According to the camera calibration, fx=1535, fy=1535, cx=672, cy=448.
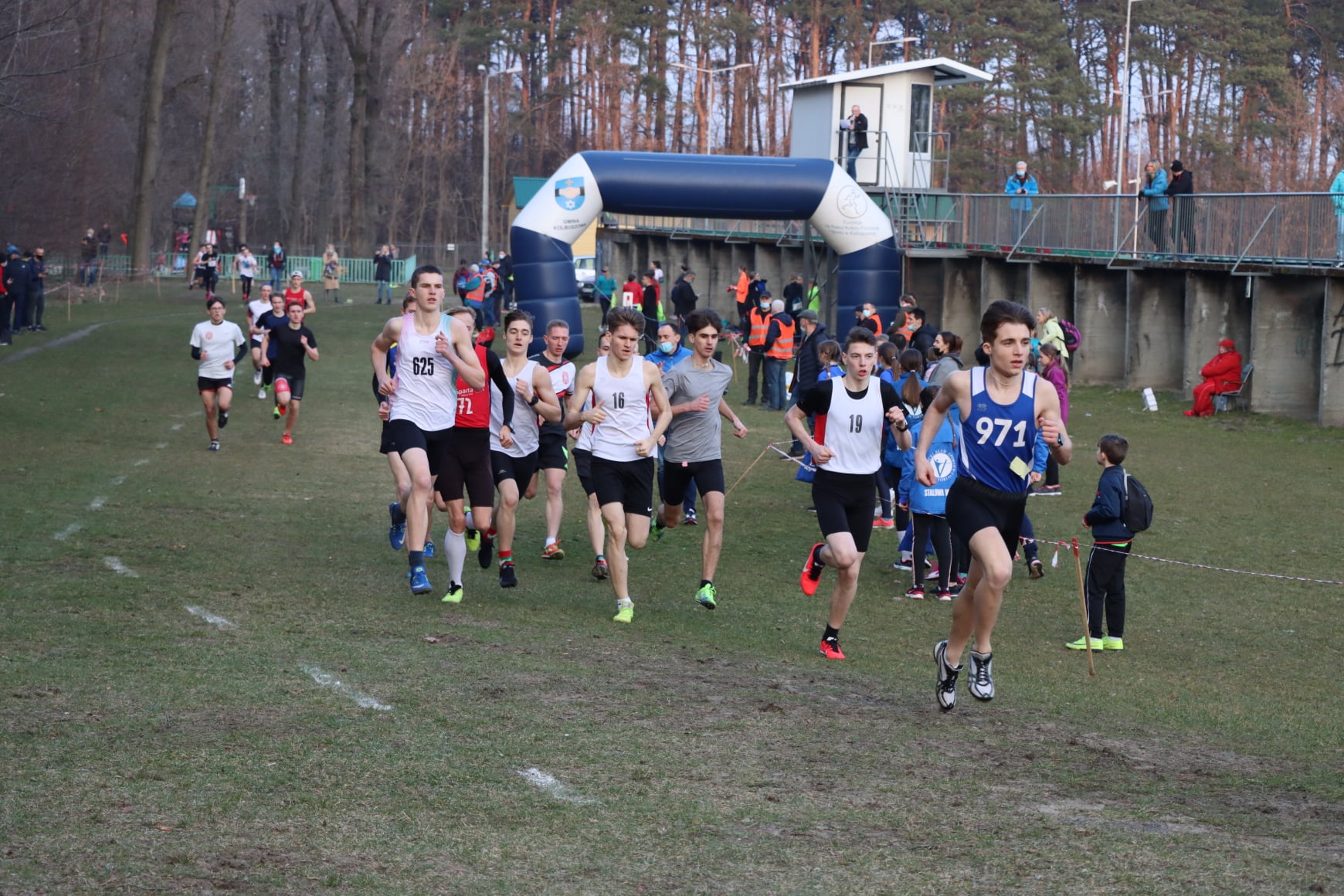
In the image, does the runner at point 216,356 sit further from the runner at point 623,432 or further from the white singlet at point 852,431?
the white singlet at point 852,431

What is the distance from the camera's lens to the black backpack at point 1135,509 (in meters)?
9.77

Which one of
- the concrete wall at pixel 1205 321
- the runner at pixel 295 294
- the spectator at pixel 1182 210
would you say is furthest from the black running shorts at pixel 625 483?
the spectator at pixel 1182 210

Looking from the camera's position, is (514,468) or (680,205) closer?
(514,468)

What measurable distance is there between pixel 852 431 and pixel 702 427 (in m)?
1.70

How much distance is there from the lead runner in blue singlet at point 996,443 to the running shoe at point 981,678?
196mm

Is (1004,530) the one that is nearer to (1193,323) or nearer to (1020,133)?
(1193,323)

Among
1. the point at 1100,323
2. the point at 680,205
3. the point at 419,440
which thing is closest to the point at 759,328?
the point at 680,205

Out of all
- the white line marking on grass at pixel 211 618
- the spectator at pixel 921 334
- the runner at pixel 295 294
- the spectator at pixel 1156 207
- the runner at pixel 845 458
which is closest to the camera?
the runner at pixel 845 458

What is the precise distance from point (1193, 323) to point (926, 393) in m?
15.5

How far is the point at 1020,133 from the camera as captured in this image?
63594mm

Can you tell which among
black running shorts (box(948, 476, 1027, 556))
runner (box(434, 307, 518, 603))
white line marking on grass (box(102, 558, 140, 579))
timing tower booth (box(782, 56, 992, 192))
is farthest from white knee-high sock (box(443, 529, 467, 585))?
timing tower booth (box(782, 56, 992, 192))

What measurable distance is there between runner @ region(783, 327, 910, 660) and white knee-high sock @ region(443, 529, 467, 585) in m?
2.40

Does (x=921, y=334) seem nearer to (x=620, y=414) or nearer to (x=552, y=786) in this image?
(x=620, y=414)

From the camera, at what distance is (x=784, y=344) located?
78.8 ft
